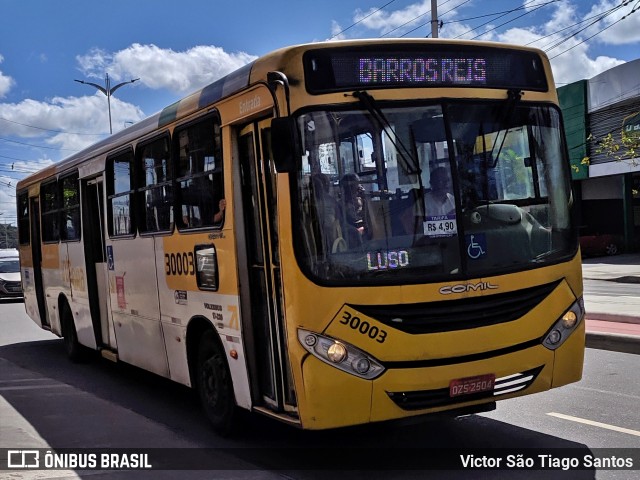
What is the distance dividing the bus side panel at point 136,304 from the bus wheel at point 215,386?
3.53 ft

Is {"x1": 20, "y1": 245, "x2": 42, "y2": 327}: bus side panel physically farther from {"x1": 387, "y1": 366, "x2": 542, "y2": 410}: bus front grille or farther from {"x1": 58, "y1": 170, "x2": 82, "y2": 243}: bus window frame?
{"x1": 387, "y1": 366, "x2": 542, "y2": 410}: bus front grille

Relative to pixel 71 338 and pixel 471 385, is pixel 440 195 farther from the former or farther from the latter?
pixel 71 338

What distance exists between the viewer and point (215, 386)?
23.1 feet

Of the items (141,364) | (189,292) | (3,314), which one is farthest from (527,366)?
(3,314)

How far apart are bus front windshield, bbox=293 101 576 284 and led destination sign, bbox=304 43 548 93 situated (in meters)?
0.20

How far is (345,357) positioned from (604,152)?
32.0 meters

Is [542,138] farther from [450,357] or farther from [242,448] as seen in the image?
[242,448]

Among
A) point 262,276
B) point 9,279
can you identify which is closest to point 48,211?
point 262,276

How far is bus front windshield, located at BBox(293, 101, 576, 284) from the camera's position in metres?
5.45

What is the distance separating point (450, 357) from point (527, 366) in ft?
2.27

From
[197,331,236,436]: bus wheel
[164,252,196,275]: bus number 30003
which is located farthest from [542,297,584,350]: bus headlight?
[164,252,196,275]: bus number 30003

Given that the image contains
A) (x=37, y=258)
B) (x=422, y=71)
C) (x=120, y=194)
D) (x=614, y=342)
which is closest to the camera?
(x=422, y=71)

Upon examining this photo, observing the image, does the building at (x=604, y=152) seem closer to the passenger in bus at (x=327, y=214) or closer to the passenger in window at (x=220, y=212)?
the passenger in window at (x=220, y=212)

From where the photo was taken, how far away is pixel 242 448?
6645 millimetres
